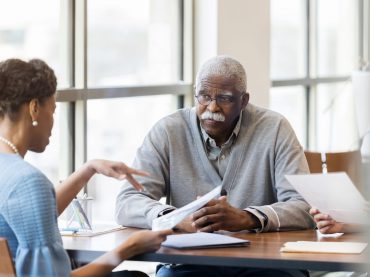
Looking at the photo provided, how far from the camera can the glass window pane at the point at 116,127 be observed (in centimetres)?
379

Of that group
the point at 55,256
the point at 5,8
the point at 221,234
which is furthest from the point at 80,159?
the point at 55,256

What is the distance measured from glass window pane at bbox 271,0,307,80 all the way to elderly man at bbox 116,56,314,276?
334 cm

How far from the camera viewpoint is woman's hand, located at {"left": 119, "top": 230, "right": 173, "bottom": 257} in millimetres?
2104

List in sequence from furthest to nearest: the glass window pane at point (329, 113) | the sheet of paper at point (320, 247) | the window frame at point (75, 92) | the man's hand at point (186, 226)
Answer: the glass window pane at point (329, 113) < the window frame at point (75, 92) < the man's hand at point (186, 226) < the sheet of paper at point (320, 247)

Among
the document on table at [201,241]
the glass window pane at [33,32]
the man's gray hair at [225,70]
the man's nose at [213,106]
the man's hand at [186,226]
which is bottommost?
the document on table at [201,241]

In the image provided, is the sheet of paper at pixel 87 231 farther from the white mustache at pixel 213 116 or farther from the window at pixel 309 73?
the window at pixel 309 73

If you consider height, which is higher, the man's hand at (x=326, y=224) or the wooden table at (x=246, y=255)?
the man's hand at (x=326, y=224)

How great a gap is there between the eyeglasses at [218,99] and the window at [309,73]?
3.32 meters

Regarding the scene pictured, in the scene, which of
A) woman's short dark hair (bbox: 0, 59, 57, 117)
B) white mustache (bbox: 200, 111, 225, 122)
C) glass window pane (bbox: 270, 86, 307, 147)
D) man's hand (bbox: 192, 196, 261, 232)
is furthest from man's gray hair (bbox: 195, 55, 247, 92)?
glass window pane (bbox: 270, 86, 307, 147)

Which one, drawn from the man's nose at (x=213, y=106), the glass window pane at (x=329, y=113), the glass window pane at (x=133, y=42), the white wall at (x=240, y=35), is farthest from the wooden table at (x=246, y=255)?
the glass window pane at (x=329, y=113)

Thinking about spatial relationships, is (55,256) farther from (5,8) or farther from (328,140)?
(328,140)

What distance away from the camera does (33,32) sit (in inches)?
136

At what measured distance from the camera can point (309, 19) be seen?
666 centimetres

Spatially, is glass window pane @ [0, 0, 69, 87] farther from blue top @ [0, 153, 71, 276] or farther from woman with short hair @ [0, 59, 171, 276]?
blue top @ [0, 153, 71, 276]
